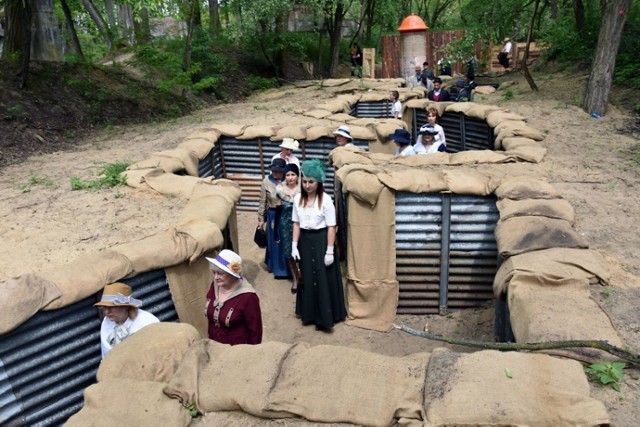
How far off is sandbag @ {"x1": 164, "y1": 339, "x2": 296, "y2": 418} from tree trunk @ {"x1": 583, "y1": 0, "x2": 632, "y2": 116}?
9272mm

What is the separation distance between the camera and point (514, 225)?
4387 millimetres

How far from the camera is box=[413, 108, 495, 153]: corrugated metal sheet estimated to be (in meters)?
9.72

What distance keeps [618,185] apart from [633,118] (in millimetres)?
4222

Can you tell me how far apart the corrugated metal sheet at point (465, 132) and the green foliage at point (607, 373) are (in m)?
7.02

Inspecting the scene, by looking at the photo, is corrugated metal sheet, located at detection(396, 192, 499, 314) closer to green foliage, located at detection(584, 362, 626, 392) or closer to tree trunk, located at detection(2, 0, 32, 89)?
green foliage, located at detection(584, 362, 626, 392)

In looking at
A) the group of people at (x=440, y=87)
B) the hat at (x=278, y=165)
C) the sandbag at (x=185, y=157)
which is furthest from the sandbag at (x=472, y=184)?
the group of people at (x=440, y=87)

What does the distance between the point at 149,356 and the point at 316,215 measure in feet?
8.43

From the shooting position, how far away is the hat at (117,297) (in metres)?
3.51

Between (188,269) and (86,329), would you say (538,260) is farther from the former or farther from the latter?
(86,329)

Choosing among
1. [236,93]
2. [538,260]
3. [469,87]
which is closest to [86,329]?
[538,260]

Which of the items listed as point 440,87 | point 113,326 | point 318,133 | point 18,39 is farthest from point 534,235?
point 18,39

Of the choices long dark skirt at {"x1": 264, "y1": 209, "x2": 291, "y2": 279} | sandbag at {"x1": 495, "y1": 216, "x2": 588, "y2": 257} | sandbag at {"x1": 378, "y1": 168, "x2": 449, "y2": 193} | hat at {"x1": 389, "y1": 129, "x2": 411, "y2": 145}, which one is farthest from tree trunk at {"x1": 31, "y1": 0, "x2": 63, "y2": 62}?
sandbag at {"x1": 495, "y1": 216, "x2": 588, "y2": 257}

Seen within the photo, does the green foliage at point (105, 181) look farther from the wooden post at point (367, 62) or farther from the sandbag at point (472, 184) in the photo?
the wooden post at point (367, 62)

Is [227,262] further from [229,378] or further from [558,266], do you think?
[558,266]
